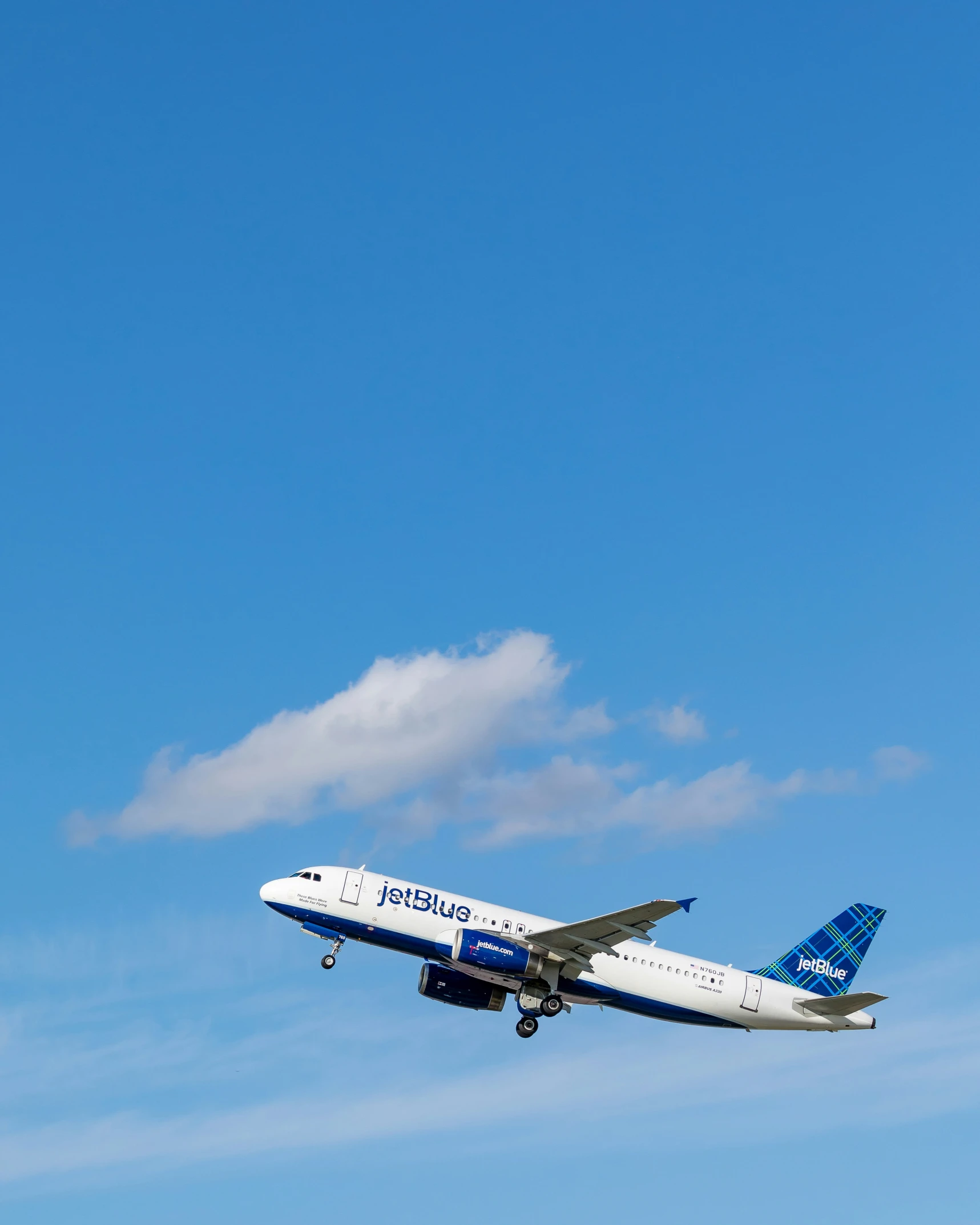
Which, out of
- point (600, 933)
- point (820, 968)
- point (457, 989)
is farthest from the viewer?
point (820, 968)

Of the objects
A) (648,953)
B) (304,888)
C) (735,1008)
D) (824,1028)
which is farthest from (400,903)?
(824,1028)

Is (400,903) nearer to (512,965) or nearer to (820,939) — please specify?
(512,965)

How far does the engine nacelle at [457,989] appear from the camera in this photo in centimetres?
6669

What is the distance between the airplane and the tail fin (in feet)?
0.91

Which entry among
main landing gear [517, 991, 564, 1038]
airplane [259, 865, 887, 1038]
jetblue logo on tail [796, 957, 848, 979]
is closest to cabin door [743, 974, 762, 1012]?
airplane [259, 865, 887, 1038]

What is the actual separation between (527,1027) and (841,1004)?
46.9 feet

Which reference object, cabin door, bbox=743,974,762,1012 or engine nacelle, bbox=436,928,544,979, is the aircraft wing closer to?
engine nacelle, bbox=436,928,544,979

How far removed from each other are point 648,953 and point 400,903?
38.6ft

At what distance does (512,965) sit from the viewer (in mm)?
62281

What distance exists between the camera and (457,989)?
6700 cm

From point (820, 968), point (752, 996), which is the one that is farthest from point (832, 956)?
point (752, 996)

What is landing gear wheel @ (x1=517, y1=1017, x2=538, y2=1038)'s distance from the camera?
64125 millimetres

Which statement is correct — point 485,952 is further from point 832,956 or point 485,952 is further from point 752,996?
point 832,956

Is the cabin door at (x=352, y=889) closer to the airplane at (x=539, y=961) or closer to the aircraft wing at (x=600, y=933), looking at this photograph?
the airplane at (x=539, y=961)
